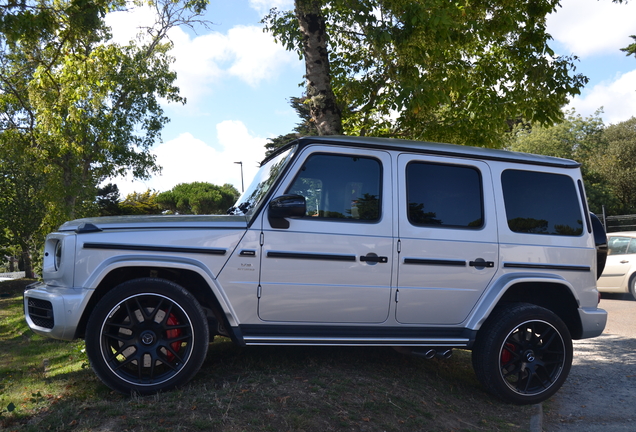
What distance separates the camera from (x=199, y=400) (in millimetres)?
4000

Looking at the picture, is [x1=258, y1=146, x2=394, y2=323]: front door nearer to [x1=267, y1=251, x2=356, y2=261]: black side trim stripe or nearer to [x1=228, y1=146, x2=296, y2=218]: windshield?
[x1=267, y1=251, x2=356, y2=261]: black side trim stripe

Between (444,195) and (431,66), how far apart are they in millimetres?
4376

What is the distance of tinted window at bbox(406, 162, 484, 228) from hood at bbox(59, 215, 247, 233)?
1573mm

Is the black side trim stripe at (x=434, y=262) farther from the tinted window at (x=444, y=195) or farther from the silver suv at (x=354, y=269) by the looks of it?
the tinted window at (x=444, y=195)

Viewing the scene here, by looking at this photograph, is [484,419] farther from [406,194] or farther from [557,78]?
[557,78]

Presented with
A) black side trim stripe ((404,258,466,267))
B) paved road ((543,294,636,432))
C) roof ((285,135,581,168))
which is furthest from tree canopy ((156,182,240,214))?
black side trim stripe ((404,258,466,267))

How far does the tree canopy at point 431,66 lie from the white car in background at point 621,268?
5445 millimetres

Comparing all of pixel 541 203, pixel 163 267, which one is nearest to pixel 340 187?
pixel 163 267

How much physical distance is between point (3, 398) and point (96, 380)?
29.5 inches

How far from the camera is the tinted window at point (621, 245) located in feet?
42.6

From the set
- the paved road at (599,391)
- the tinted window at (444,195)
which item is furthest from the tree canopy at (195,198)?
the tinted window at (444,195)

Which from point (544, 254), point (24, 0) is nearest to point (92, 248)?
point (544, 254)

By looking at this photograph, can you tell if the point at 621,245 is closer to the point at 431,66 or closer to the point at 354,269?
the point at 431,66

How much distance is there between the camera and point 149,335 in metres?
4.22
